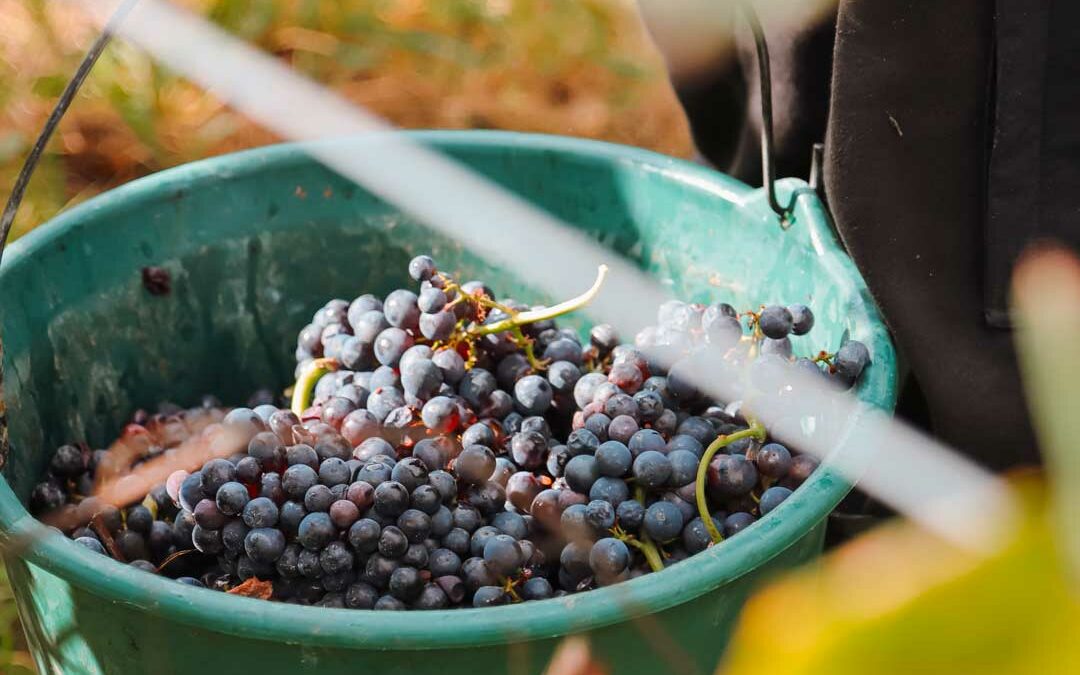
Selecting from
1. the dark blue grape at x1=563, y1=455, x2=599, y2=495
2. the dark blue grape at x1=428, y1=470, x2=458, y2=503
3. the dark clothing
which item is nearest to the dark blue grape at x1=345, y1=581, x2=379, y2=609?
the dark blue grape at x1=428, y1=470, x2=458, y2=503

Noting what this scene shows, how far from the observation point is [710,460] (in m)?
1.00

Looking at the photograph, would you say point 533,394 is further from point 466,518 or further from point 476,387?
point 466,518

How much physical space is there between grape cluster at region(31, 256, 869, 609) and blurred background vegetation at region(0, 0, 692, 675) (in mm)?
1386

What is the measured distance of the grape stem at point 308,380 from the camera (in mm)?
1215

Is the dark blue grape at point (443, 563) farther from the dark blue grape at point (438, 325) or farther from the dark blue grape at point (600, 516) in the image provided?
the dark blue grape at point (438, 325)

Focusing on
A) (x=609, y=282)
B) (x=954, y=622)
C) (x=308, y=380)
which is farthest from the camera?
(x=609, y=282)

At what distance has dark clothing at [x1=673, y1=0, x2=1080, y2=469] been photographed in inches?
39.3

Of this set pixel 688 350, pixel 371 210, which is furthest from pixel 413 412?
pixel 371 210

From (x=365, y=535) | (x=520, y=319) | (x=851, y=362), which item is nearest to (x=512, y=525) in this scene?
(x=365, y=535)

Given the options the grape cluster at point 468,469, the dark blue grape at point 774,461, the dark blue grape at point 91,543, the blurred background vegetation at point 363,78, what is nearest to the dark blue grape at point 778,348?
the grape cluster at point 468,469

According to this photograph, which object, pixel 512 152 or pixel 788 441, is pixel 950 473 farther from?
pixel 512 152

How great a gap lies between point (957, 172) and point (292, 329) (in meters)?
0.84

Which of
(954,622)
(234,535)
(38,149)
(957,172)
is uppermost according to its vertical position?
(954,622)

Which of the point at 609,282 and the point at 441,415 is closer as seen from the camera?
the point at 441,415
